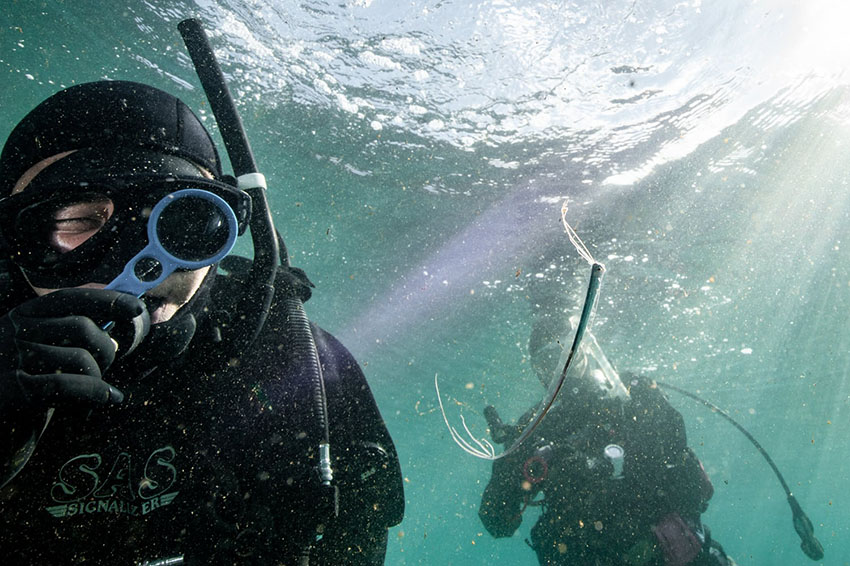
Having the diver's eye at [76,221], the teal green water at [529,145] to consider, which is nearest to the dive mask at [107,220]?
the diver's eye at [76,221]

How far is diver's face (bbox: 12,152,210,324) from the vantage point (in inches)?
75.7

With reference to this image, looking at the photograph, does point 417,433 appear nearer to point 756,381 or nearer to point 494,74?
point 756,381

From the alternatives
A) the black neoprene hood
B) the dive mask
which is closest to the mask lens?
the dive mask

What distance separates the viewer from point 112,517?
6.05 feet

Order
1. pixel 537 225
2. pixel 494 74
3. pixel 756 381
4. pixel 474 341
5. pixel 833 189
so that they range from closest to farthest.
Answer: pixel 494 74
pixel 833 189
pixel 537 225
pixel 474 341
pixel 756 381

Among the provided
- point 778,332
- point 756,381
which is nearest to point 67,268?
point 778,332

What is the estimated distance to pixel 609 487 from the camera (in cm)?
709

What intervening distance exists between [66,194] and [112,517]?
1.46 metres

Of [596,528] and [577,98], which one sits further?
[577,98]

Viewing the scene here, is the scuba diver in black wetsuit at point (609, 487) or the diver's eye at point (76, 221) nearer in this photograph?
the diver's eye at point (76, 221)

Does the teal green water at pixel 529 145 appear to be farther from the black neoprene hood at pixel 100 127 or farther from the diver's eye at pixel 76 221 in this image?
the diver's eye at pixel 76 221

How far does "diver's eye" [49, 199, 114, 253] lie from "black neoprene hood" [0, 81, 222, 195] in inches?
11.3

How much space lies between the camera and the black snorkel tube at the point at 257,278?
2.13m

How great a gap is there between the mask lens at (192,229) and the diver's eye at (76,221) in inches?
14.4
